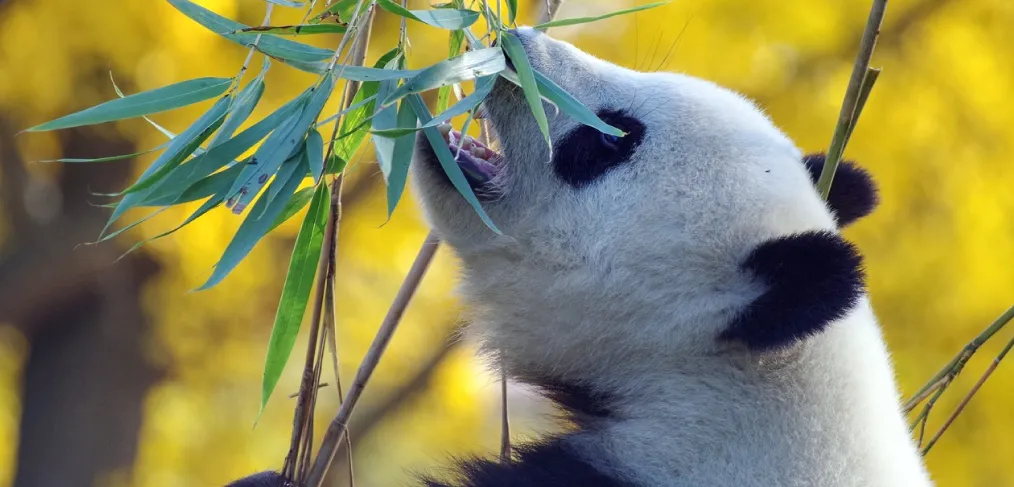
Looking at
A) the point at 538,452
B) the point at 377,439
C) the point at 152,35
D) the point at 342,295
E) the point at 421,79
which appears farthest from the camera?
the point at 377,439

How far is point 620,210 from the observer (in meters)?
1.53

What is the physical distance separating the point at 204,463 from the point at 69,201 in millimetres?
1681

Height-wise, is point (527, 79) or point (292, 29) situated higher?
point (292, 29)

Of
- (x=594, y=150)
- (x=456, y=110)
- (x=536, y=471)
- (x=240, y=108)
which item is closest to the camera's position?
(x=456, y=110)

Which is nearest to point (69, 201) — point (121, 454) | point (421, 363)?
point (121, 454)

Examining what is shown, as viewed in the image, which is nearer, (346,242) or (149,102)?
(149,102)

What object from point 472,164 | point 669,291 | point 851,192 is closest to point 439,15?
point 472,164

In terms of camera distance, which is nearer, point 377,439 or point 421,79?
point 421,79

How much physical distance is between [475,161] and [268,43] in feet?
1.33

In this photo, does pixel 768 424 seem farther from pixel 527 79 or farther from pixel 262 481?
pixel 262 481

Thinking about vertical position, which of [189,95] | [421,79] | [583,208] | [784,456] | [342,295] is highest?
[342,295]

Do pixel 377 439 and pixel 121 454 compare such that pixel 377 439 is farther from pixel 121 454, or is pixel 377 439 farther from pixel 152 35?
pixel 152 35

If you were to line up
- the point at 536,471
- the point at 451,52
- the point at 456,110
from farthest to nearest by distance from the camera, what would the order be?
the point at 451,52 < the point at 536,471 < the point at 456,110

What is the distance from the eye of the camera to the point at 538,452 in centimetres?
150
